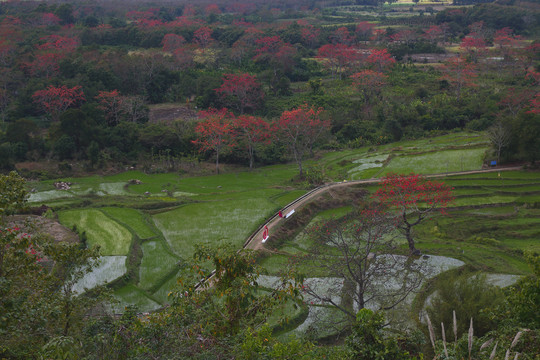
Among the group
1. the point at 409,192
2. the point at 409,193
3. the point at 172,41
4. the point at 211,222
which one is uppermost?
the point at 172,41

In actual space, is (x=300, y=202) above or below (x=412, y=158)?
above

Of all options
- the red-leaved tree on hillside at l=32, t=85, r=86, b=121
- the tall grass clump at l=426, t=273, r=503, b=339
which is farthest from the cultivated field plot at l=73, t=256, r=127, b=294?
the red-leaved tree on hillside at l=32, t=85, r=86, b=121

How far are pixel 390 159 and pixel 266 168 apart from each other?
9454 millimetres

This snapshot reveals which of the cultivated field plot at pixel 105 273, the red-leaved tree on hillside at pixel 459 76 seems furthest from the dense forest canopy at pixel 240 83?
the cultivated field plot at pixel 105 273

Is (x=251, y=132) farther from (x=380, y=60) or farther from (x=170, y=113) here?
(x=380, y=60)

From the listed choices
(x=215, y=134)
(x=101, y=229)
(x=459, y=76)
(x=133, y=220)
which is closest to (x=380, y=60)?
(x=459, y=76)

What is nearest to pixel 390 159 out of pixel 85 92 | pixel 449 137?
pixel 449 137

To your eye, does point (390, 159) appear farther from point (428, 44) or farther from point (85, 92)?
point (428, 44)

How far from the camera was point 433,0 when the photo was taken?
11125 centimetres

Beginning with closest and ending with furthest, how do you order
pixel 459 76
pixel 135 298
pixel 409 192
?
pixel 135 298 < pixel 409 192 < pixel 459 76

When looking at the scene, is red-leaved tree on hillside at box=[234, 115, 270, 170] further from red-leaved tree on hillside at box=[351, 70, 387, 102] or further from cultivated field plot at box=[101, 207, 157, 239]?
red-leaved tree on hillside at box=[351, 70, 387, 102]

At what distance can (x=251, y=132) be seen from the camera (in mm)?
37031

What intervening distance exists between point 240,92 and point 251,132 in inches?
408

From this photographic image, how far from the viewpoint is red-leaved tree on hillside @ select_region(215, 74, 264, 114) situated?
151ft
